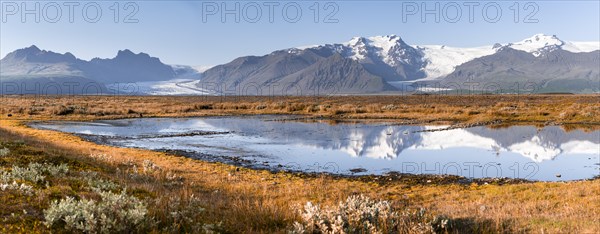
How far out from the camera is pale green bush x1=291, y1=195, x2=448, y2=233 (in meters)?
8.23

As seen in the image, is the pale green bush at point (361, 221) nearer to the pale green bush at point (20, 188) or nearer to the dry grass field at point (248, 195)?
the dry grass field at point (248, 195)

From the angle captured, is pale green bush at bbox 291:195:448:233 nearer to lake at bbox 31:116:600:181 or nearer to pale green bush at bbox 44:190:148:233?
pale green bush at bbox 44:190:148:233

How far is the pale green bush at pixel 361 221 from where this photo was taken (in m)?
8.23

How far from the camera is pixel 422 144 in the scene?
35719 millimetres

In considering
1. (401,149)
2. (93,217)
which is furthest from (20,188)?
(401,149)

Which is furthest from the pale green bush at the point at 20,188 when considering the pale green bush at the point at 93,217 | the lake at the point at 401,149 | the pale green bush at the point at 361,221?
the lake at the point at 401,149

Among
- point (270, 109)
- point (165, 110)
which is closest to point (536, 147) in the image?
point (270, 109)

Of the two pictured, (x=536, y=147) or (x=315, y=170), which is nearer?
(x=315, y=170)

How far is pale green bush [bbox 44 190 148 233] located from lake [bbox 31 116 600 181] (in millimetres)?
17324

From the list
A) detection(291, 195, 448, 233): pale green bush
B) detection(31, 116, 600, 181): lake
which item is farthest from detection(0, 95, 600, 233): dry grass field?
detection(31, 116, 600, 181): lake

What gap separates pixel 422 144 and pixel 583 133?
18529mm

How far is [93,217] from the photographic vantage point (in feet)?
23.5

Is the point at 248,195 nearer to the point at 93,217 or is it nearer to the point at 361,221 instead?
the point at 361,221

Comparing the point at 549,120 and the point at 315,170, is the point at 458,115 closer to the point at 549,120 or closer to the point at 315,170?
the point at 549,120
